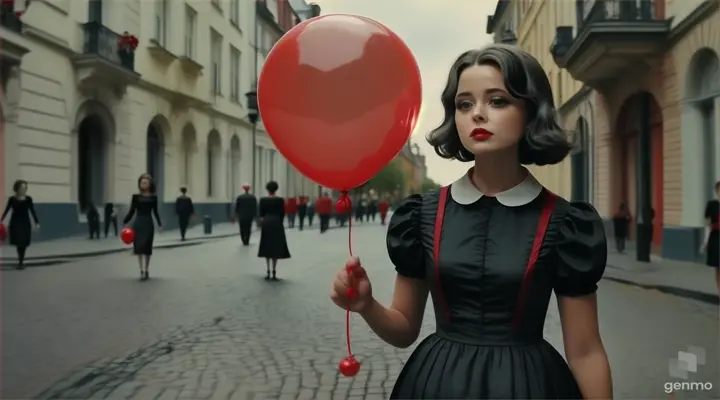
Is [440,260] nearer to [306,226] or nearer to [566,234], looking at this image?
[566,234]

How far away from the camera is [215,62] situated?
436 centimetres

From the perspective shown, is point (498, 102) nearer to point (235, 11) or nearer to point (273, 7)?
point (273, 7)

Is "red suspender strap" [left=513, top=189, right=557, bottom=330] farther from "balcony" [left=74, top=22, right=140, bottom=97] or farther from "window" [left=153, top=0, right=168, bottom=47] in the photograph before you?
"window" [left=153, top=0, right=168, bottom=47]

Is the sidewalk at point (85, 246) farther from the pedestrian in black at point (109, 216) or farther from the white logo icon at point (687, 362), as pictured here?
the white logo icon at point (687, 362)

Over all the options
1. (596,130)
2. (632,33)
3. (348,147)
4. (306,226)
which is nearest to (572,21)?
(632,33)

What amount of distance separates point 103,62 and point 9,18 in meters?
0.53

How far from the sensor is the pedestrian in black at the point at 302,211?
4452 mm

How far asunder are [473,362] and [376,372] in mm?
2134

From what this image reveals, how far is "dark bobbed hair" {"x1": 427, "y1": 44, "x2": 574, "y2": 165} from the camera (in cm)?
118

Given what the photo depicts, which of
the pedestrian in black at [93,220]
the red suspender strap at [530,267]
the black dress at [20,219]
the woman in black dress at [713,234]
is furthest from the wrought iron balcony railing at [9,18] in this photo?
the woman in black dress at [713,234]

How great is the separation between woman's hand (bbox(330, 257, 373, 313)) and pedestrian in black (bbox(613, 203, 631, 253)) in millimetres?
4873

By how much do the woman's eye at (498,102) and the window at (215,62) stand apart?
3.36 meters

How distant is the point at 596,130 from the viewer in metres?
7.80

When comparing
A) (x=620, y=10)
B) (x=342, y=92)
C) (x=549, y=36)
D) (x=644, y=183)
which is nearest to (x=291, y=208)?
(x=549, y=36)
